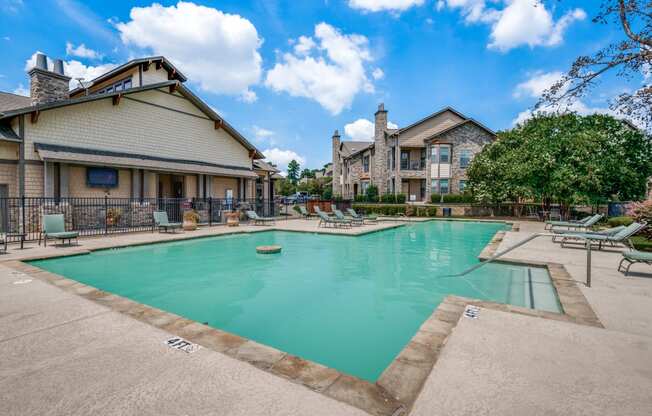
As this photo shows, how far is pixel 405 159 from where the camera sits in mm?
32344

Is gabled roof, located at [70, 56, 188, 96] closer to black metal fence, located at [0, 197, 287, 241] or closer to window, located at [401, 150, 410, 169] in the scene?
black metal fence, located at [0, 197, 287, 241]

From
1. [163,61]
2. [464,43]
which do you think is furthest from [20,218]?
[464,43]

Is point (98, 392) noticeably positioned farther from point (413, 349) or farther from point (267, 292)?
point (267, 292)

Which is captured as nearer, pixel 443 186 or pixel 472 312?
pixel 472 312

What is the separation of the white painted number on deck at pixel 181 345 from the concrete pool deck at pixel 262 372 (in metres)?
0.09

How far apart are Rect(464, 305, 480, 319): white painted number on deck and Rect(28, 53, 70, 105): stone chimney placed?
1874 centimetres

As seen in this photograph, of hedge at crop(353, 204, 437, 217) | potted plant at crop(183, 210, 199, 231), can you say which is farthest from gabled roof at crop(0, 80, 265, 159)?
hedge at crop(353, 204, 437, 217)

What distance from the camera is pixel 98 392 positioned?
7.89ft

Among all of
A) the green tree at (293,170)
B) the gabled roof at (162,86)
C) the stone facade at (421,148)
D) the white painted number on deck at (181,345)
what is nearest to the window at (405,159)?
the stone facade at (421,148)

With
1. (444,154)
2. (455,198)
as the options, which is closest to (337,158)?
(444,154)

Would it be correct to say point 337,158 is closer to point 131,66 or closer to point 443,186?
point 443,186

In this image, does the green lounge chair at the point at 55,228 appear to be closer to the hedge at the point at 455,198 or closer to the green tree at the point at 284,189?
the hedge at the point at 455,198

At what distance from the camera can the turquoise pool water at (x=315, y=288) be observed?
458cm

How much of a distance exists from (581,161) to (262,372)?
24779 millimetres
